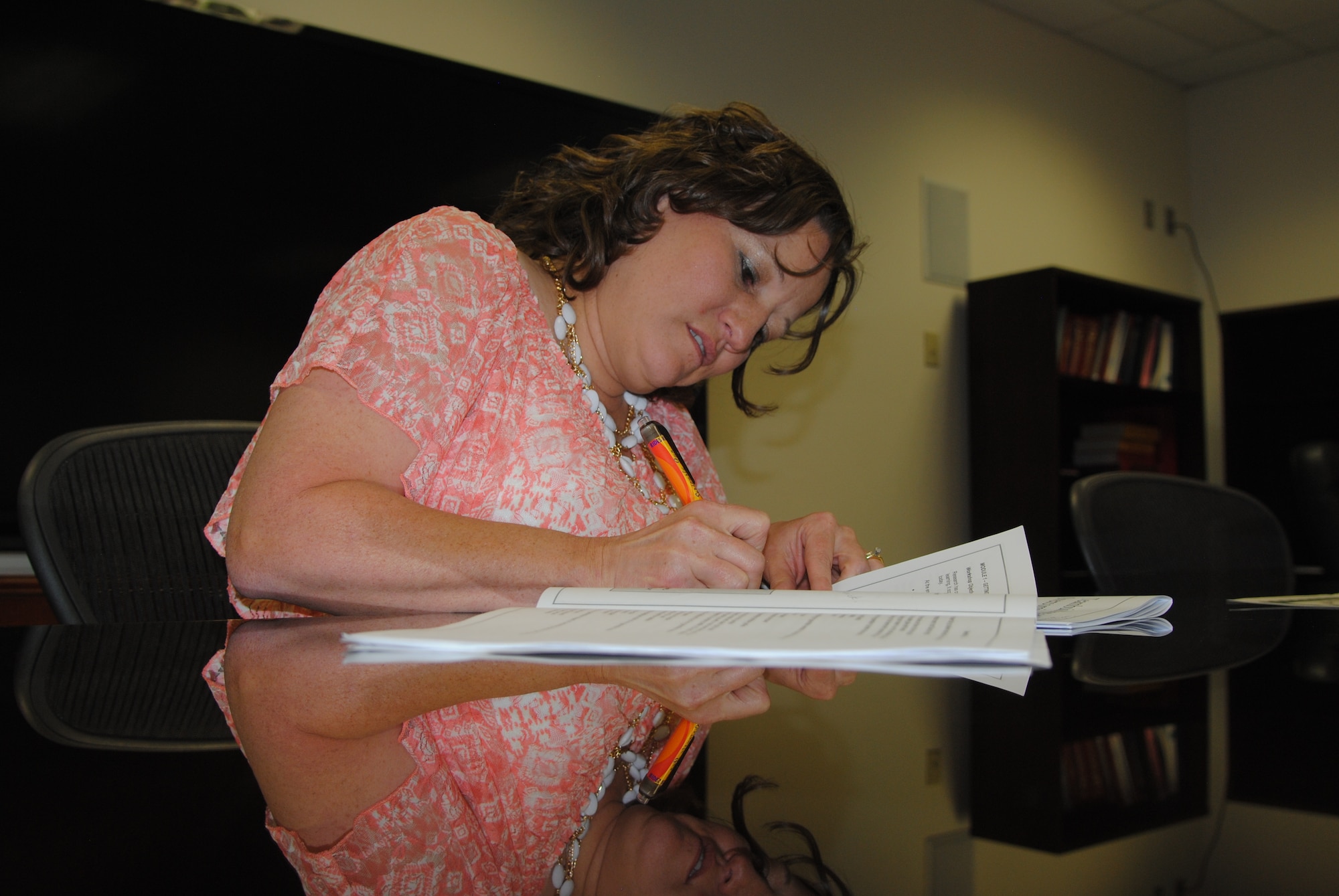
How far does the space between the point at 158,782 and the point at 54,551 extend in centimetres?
77

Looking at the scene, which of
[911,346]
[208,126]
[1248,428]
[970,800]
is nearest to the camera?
[970,800]

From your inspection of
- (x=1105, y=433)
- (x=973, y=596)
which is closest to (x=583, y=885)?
(x=973, y=596)

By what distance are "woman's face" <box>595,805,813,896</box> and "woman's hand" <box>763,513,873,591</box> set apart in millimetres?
791

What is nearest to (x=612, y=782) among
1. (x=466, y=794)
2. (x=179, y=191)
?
(x=466, y=794)

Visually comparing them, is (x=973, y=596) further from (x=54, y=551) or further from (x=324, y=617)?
(x=54, y=551)

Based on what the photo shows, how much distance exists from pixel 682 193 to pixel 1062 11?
3.42 meters

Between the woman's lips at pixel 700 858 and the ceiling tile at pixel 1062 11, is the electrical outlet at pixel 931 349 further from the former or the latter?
the woman's lips at pixel 700 858

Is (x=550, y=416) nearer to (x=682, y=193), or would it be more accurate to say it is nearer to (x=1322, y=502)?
(x=682, y=193)

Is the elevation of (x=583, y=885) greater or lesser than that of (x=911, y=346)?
lesser

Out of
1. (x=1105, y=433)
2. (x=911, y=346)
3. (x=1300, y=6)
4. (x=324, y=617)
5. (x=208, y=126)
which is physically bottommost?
(x=324, y=617)

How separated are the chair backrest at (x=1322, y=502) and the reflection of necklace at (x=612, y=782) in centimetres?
225

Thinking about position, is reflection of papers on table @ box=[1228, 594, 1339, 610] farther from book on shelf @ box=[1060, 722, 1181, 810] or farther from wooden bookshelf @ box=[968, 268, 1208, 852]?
wooden bookshelf @ box=[968, 268, 1208, 852]

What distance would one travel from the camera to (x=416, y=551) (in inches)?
32.3

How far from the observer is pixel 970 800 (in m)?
0.36
